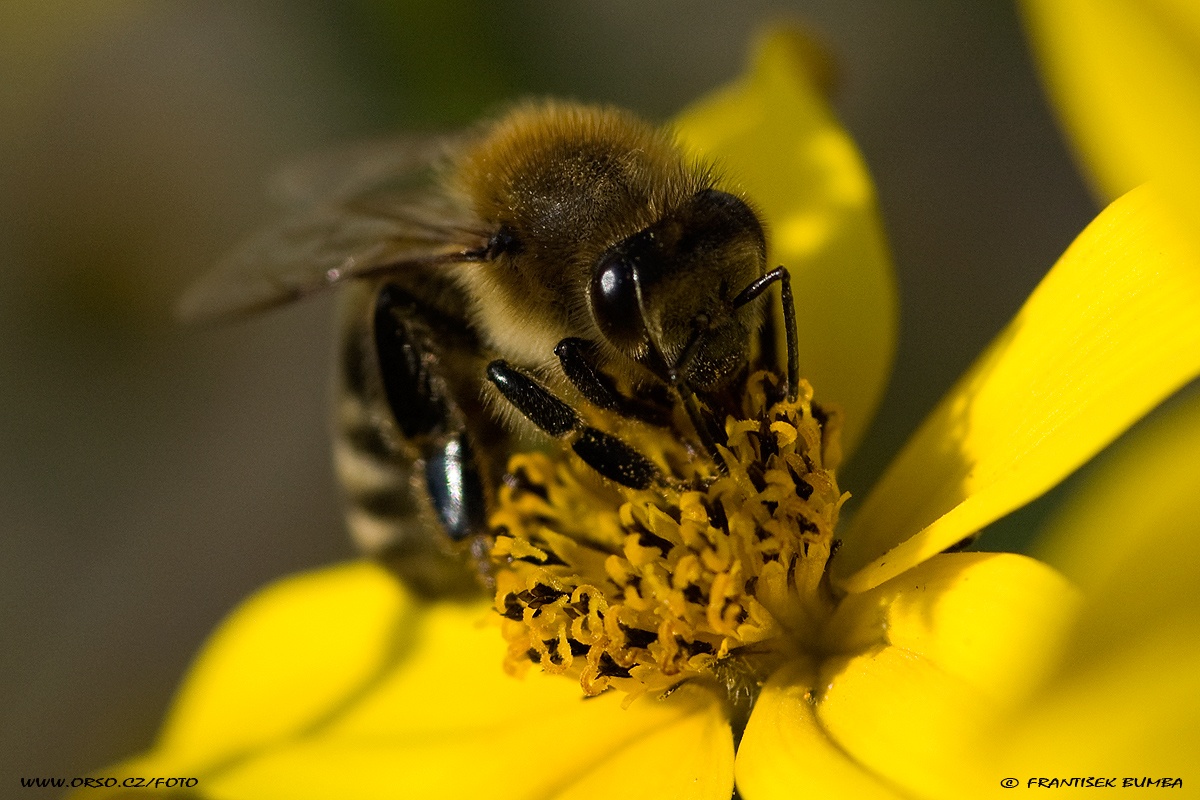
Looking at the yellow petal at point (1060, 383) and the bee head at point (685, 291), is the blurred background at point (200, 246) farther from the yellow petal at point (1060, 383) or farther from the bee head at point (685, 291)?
the bee head at point (685, 291)

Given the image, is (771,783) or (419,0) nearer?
(771,783)

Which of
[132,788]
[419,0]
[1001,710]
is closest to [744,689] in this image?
[1001,710]

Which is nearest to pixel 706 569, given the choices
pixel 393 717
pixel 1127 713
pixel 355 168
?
pixel 393 717

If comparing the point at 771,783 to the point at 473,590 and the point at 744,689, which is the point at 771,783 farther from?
the point at 473,590

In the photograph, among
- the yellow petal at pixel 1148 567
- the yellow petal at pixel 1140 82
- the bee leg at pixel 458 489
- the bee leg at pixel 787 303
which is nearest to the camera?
the yellow petal at pixel 1148 567

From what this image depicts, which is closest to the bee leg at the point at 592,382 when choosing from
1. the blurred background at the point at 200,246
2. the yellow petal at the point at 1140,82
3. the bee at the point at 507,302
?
the bee at the point at 507,302

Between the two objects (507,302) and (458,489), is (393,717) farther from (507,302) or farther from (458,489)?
(507,302)
